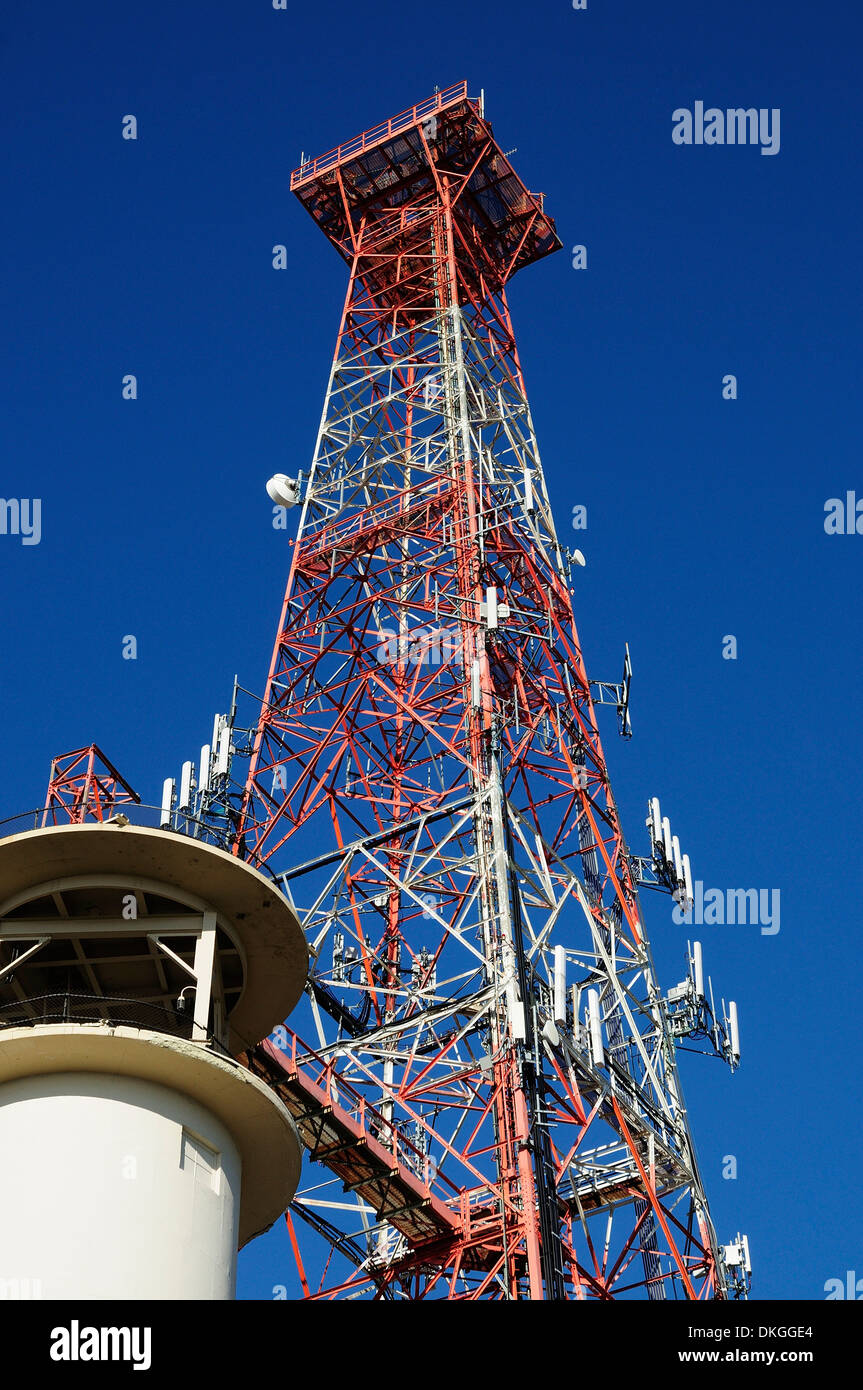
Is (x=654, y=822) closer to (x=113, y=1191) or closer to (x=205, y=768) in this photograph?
(x=205, y=768)

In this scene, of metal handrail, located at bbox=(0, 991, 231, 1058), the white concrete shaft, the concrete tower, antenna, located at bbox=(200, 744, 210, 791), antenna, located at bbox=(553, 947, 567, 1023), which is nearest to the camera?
the white concrete shaft

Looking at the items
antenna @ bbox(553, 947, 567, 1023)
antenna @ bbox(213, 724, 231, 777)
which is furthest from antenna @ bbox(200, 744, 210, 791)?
antenna @ bbox(553, 947, 567, 1023)

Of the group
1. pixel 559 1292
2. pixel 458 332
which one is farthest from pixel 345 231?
pixel 559 1292

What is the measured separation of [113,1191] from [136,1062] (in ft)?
7.28

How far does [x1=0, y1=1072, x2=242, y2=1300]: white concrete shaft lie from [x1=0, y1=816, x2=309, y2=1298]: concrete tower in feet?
0.07

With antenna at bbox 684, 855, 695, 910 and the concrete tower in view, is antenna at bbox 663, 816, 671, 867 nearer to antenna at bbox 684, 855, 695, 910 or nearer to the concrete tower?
antenna at bbox 684, 855, 695, 910

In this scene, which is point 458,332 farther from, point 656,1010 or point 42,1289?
point 42,1289

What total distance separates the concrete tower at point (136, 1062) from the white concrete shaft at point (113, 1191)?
0.07 feet

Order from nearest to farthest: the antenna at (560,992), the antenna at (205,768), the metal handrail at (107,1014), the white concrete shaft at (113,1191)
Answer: the white concrete shaft at (113,1191), the metal handrail at (107,1014), the antenna at (560,992), the antenna at (205,768)

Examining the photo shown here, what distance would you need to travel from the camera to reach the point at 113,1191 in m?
25.0

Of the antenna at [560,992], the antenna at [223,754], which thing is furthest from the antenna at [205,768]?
the antenna at [560,992]

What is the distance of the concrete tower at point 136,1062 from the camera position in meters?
24.6

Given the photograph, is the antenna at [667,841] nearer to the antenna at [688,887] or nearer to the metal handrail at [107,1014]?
the antenna at [688,887]

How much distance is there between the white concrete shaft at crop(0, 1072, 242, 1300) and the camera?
24125 mm
